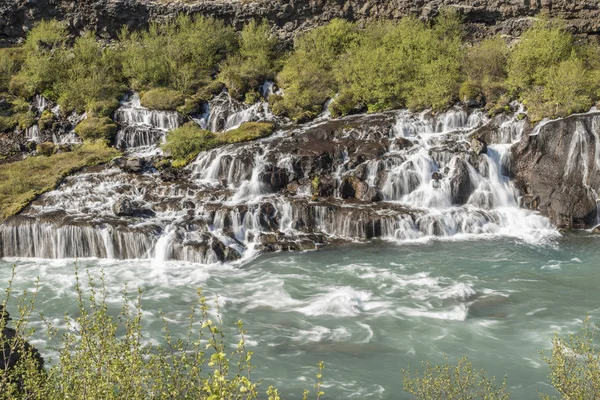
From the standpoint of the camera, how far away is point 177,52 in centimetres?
4850

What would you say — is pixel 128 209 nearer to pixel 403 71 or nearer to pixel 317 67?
pixel 403 71

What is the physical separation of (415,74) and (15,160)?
31350mm

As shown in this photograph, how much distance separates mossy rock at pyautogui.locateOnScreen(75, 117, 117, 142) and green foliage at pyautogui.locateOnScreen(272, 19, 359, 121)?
43.7 feet

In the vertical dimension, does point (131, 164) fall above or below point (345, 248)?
above

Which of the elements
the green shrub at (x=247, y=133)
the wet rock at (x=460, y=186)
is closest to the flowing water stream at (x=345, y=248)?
the wet rock at (x=460, y=186)

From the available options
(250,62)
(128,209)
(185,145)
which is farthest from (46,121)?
(128,209)

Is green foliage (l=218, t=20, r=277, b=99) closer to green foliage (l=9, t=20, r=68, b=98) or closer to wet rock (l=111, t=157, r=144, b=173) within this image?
wet rock (l=111, t=157, r=144, b=173)

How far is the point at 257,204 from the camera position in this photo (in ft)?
87.4

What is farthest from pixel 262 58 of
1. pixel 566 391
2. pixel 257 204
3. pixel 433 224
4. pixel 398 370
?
pixel 566 391

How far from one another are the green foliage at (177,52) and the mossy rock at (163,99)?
5.18ft

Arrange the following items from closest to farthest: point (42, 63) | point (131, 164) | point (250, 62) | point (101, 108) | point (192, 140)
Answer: point (131, 164) < point (192, 140) < point (101, 108) < point (42, 63) < point (250, 62)

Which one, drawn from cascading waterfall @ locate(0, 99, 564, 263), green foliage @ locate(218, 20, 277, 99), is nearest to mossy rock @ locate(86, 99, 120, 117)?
green foliage @ locate(218, 20, 277, 99)

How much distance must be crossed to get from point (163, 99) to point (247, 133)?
10.8m

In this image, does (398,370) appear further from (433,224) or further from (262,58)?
(262,58)
